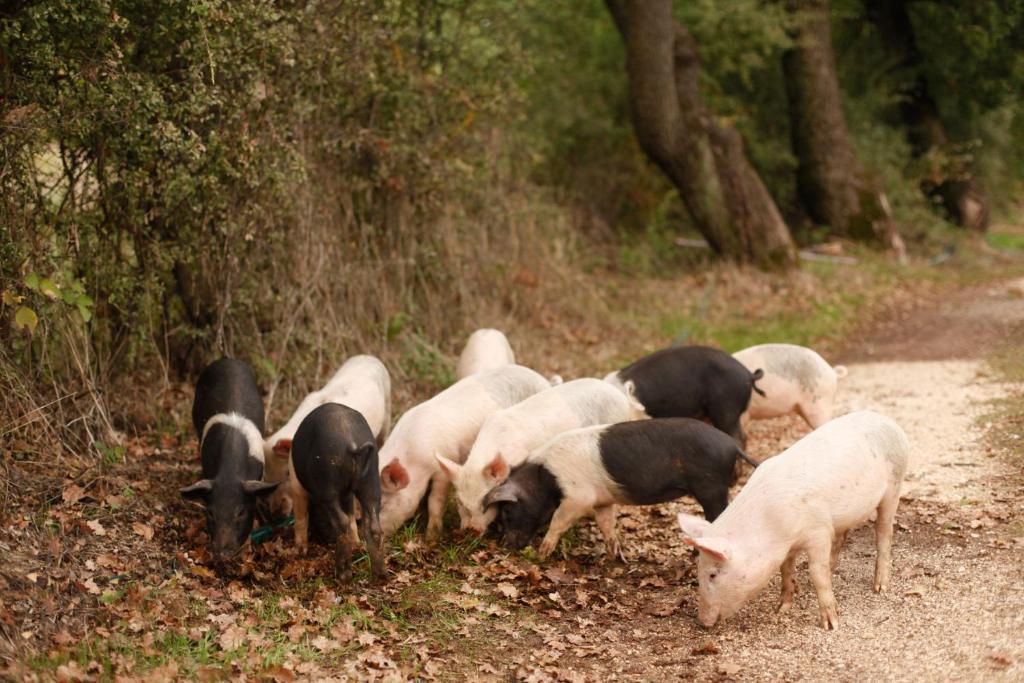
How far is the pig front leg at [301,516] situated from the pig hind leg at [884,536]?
3.18 meters

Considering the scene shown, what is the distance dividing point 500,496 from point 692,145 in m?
8.94

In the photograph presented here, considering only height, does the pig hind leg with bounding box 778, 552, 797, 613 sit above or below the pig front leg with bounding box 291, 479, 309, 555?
below

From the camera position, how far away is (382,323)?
9.67 meters

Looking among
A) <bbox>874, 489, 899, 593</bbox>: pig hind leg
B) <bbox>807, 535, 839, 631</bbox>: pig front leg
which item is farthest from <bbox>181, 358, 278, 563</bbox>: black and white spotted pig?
<bbox>874, 489, 899, 593</bbox>: pig hind leg

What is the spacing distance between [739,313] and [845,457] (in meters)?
7.09

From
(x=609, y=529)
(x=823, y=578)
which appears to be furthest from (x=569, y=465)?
(x=823, y=578)

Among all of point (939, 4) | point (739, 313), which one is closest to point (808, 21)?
point (939, 4)

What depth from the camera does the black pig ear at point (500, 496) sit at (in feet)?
20.5

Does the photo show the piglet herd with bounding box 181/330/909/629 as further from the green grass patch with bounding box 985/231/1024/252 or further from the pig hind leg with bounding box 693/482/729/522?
the green grass patch with bounding box 985/231/1024/252

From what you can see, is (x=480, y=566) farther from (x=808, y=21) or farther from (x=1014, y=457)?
(x=808, y=21)

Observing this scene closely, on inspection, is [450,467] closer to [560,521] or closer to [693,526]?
[560,521]

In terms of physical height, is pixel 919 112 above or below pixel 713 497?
above

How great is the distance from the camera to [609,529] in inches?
259

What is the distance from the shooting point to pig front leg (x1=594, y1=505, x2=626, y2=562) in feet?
21.4
